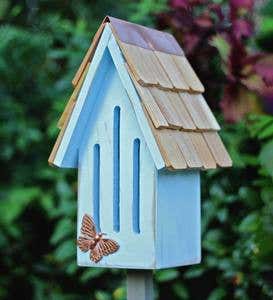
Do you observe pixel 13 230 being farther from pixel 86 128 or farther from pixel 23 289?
pixel 86 128

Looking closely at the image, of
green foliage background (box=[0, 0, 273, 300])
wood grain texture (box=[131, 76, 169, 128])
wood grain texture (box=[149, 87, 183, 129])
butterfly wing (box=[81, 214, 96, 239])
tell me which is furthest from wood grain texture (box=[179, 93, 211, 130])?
green foliage background (box=[0, 0, 273, 300])

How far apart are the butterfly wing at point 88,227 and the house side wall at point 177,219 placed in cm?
20

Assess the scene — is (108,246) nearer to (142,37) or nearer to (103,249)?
(103,249)

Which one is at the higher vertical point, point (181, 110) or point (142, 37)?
point (142, 37)

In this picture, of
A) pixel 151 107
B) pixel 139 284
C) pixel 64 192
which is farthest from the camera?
pixel 64 192

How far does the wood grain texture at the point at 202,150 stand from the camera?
260 centimetres

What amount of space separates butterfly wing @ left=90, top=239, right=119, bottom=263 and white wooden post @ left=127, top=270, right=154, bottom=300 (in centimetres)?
10

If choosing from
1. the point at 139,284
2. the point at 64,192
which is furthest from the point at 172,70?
the point at 64,192

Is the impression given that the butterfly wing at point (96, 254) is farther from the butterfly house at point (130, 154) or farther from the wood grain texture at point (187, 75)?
the wood grain texture at point (187, 75)

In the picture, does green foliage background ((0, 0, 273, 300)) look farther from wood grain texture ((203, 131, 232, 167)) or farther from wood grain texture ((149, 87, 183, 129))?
A: wood grain texture ((149, 87, 183, 129))

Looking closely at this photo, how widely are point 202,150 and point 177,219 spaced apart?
0.22m

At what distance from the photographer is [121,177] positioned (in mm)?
2500

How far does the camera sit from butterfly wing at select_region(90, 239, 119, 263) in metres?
2.49

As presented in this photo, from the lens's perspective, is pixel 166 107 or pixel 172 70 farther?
pixel 172 70
